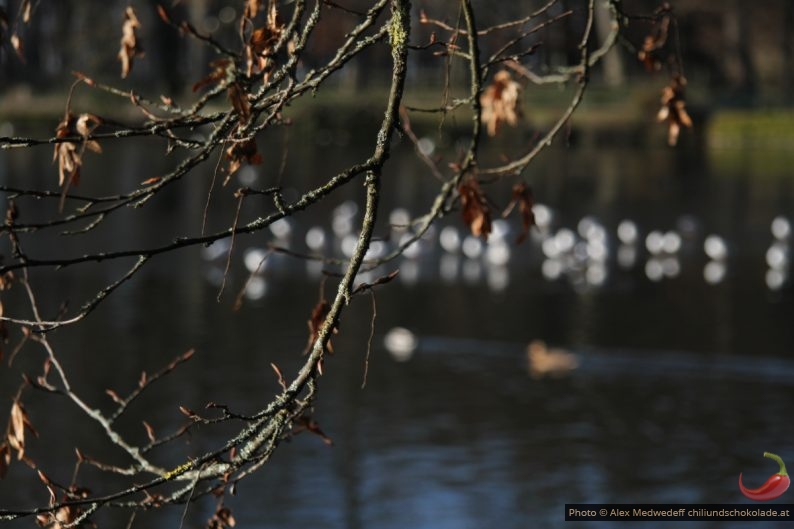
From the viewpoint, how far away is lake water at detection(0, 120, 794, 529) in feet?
46.8

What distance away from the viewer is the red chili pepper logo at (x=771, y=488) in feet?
45.1

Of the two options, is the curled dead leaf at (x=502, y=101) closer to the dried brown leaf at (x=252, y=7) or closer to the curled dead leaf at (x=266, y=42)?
the dried brown leaf at (x=252, y=7)

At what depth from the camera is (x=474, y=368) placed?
19.3 m

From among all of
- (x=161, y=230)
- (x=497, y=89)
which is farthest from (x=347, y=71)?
(x=497, y=89)

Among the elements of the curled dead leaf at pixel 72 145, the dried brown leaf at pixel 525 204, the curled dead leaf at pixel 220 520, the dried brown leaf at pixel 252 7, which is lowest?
the curled dead leaf at pixel 220 520

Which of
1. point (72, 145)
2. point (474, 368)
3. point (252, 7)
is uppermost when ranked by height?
point (252, 7)

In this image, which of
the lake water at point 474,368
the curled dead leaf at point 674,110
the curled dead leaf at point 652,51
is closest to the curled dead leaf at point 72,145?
the curled dead leaf at point 674,110

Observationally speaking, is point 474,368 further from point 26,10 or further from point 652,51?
point 26,10

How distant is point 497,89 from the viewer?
4.85 m

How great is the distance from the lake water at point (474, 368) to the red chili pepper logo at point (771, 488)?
198mm

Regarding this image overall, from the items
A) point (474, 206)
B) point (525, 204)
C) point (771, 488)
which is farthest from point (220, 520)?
point (771, 488)

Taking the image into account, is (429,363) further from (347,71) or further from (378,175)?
(347,71)

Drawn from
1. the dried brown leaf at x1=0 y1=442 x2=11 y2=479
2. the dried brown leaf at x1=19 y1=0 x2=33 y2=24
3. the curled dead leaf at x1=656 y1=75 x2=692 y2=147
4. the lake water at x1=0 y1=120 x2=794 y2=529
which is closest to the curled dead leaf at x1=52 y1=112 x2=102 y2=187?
the dried brown leaf at x1=19 y1=0 x2=33 y2=24

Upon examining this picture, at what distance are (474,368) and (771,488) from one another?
5552 millimetres
